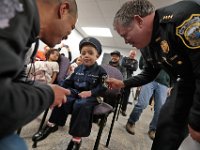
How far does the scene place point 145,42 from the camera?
4.01 ft

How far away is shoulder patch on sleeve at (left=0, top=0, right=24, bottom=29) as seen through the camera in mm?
411

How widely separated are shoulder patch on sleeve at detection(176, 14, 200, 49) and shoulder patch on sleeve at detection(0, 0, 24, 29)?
0.78 metres

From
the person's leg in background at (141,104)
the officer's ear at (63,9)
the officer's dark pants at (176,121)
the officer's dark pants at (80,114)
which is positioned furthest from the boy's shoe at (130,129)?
the officer's ear at (63,9)

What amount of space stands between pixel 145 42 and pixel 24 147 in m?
0.95

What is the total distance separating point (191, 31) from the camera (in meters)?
0.91

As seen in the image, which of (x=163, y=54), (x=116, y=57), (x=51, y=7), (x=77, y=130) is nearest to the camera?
(x=51, y=7)

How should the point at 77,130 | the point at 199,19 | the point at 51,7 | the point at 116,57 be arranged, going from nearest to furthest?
the point at 51,7 → the point at 199,19 → the point at 77,130 → the point at 116,57

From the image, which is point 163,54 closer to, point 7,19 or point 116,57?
point 7,19

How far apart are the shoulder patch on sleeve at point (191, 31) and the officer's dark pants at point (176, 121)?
0.32 meters

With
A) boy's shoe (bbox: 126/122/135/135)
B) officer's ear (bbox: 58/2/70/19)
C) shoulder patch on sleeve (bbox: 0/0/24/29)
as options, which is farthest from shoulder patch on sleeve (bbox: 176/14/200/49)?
boy's shoe (bbox: 126/122/135/135)

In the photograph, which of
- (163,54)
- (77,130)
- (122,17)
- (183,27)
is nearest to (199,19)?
(183,27)

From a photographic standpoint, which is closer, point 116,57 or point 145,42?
point 145,42

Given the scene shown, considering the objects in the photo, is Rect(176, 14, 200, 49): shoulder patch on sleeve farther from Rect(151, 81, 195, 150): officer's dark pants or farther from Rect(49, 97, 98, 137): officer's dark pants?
Rect(49, 97, 98, 137): officer's dark pants

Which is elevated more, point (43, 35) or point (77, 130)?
point (43, 35)
